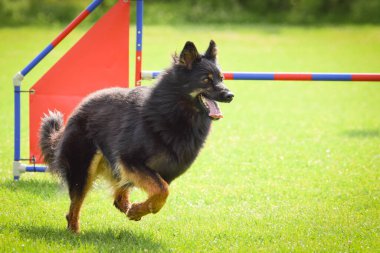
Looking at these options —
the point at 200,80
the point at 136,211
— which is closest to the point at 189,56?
the point at 200,80

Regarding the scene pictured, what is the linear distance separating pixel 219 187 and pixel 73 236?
2629 millimetres

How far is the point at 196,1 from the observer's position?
3762 centimetres

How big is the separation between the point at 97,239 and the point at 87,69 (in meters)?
2.56

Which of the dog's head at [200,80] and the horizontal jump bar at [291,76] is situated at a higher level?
the dog's head at [200,80]

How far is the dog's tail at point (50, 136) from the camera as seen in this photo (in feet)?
20.3

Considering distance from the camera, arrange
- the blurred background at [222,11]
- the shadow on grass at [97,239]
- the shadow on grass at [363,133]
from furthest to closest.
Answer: the blurred background at [222,11] < the shadow on grass at [363,133] < the shadow on grass at [97,239]

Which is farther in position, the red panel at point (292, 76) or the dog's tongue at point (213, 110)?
the red panel at point (292, 76)

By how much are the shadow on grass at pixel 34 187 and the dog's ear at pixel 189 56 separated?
254cm

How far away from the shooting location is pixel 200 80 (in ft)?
17.6

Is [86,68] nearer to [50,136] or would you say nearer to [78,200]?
[50,136]

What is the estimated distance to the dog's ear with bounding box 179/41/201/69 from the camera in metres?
5.35

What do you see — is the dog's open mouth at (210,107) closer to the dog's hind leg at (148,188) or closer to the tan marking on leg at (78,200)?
the dog's hind leg at (148,188)

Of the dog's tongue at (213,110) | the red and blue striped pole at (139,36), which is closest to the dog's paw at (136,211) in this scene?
the dog's tongue at (213,110)

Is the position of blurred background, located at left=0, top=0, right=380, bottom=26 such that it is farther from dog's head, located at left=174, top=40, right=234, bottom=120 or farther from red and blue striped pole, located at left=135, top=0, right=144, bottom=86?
Result: dog's head, located at left=174, top=40, right=234, bottom=120
